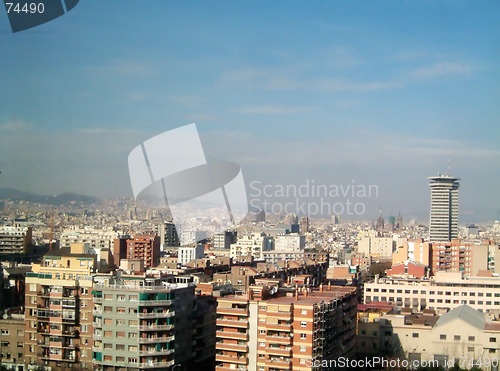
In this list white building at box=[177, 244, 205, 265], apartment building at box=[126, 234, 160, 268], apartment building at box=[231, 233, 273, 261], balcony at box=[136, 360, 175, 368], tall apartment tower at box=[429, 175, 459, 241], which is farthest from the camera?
tall apartment tower at box=[429, 175, 459, 241]

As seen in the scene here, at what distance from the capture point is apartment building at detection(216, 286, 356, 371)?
4832 mm

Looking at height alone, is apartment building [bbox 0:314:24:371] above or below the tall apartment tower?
below

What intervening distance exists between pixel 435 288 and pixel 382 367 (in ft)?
13.0

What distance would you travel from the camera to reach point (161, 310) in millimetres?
5035

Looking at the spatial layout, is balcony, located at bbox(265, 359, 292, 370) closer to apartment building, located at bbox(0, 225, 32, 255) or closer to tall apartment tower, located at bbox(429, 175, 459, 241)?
apartment building, located at bbox(0, 225, 32, 255)

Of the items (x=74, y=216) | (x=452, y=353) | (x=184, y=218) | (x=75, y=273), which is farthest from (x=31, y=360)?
(x=74, y=216)

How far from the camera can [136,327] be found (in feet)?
16.3

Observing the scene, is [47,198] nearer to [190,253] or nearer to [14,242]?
[14,242]

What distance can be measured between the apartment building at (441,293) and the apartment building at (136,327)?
467 centimetres

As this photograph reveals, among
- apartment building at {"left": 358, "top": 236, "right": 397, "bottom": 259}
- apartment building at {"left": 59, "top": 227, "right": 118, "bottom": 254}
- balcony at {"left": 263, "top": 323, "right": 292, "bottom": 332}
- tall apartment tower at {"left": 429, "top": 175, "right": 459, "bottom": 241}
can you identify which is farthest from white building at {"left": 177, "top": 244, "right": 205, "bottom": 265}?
tall apartment tower at {"left": 429, "top": 175, "right": 459, "bottom": 241}

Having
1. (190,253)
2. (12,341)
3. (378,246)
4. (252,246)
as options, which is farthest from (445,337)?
(378,246)

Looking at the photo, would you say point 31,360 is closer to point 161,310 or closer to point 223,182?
point 161,310

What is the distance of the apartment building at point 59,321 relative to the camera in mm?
5488

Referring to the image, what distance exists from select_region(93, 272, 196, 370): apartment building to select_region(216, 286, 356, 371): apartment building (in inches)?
14.3
